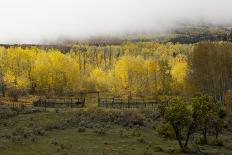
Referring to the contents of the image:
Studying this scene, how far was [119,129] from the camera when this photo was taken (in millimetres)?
61625

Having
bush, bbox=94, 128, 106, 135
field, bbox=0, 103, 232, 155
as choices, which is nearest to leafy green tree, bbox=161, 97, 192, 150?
field, bbox=0, 103, 232, 155

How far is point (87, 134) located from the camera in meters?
56.3

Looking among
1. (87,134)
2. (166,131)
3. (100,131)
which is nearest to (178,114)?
(166,131)

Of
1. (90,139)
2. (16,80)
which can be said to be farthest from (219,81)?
(16,80)

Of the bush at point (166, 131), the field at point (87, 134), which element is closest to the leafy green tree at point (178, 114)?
the field at point (87, 134)

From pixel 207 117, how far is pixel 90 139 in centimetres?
1372

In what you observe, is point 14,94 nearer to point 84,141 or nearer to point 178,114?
point 84,141

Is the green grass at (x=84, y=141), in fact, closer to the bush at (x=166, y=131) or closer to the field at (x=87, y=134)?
the field at (x=87, y=134)

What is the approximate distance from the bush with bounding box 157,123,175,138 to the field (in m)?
0.74

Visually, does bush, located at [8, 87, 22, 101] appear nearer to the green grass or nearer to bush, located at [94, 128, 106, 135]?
the green grass

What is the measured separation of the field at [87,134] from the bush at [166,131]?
74 cm

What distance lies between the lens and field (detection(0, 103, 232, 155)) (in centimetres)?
4612

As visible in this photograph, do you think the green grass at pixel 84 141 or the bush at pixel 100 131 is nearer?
the green grass at pixel 84 141

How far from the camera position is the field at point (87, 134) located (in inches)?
1816
